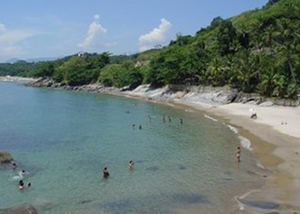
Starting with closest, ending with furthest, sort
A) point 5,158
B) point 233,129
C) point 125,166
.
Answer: point 125,166 < point 5,158 < point 233,129

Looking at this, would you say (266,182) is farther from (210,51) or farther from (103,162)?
(210,51)

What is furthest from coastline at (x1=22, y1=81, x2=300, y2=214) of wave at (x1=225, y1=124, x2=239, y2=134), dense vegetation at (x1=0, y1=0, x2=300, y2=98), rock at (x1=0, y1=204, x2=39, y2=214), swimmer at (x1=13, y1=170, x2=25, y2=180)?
swimmer at (x1=13, y1=170, x2=25, y2=180)

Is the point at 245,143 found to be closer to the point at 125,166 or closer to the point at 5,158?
the point at 125,166

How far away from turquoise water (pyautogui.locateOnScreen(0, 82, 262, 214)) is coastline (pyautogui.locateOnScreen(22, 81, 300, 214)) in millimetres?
1615

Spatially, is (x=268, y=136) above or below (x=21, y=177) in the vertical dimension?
above

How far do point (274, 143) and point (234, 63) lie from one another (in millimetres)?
45348

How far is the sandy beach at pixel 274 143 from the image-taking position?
2781 centimetres

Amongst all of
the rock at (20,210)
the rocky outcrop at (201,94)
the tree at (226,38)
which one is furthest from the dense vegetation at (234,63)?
the rock at (20,210)

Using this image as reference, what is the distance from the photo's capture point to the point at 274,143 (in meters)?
45.0

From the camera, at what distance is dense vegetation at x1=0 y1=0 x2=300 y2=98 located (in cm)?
7431

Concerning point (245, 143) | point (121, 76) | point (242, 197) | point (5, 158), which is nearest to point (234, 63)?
point (245, 143)

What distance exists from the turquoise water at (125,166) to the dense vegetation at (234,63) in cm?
1854

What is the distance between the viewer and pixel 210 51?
375 feet

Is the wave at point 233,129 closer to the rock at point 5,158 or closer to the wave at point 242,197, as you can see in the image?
the wave at point 242,197
